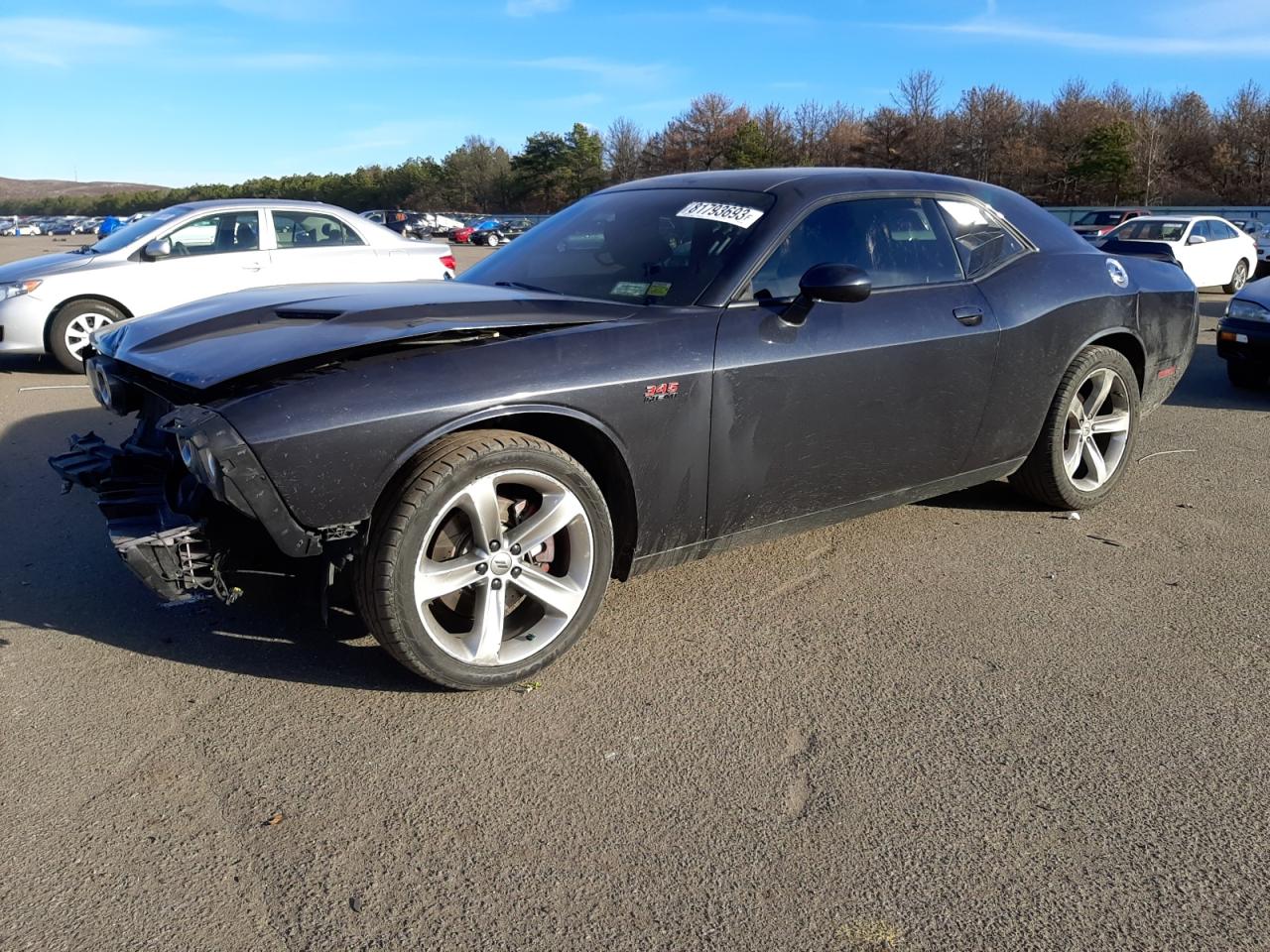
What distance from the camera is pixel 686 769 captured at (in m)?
2.69

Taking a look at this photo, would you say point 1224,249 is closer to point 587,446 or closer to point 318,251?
point 318,251

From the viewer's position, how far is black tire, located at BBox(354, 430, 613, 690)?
2814 millimetres

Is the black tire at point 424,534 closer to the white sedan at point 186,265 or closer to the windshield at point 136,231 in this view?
→ the white sedan at point 186,265

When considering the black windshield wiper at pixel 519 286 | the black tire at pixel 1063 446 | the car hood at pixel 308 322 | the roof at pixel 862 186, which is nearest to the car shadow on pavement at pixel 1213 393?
the black tire at pixel 1063 446

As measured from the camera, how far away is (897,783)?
8.62 ft

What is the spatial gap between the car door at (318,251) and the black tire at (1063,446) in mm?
6972

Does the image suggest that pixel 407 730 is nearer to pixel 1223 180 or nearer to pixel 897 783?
pixel 897 783

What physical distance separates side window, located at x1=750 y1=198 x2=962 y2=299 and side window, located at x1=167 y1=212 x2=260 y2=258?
7212 millimetres

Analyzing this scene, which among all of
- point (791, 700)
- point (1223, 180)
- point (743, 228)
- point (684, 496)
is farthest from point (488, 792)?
point (1223, 180)

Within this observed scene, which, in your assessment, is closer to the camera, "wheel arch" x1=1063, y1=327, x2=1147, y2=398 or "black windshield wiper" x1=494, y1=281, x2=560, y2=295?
"black windshield wiper" x1=494, y1=281, x2=560, y2=295

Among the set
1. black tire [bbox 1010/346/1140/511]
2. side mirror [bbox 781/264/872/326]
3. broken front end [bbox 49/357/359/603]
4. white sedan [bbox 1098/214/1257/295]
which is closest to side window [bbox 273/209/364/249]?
broken front end [bbox 49/357/359/603]

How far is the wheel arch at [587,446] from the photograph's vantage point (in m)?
2.91

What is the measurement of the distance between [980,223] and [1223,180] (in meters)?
59.3

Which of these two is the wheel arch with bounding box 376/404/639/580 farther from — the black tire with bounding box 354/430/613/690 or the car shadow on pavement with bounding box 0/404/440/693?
the car shadow on pavement with bounding box 0/404/440/693
